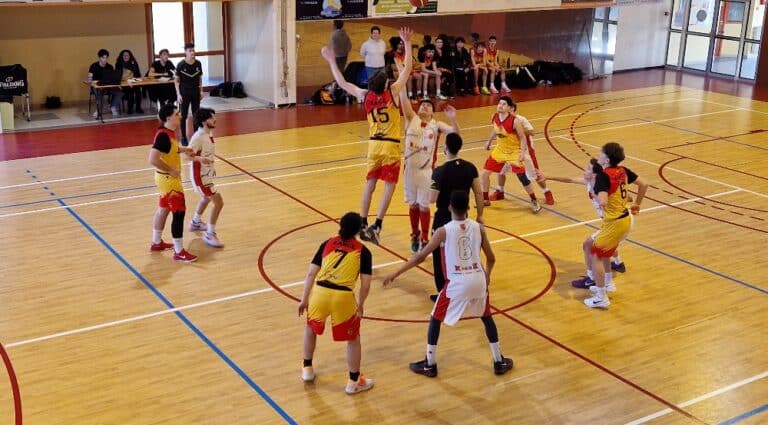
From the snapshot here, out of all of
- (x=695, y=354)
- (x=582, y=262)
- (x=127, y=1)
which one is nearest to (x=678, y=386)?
(x=695, y=354)

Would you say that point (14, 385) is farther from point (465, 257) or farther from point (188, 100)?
point (188, 100)

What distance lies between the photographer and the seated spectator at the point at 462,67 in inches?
902

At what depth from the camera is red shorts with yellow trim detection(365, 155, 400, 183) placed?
10.9 meters

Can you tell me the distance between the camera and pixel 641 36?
27594mm

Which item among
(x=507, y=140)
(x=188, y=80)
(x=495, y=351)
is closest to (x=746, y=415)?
(x=495, y=351)

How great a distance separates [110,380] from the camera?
308 inches

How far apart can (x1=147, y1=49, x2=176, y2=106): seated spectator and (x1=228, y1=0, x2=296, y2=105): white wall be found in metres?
2.39

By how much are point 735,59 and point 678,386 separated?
21.4 m

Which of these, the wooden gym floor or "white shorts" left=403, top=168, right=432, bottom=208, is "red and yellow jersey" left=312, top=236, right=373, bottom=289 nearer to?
the wooden gym floor

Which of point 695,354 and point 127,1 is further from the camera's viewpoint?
point 127,1

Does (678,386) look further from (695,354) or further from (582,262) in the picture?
(582,262)

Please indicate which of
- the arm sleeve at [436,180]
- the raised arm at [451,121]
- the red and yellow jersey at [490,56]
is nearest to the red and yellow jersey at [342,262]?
the arm sleeve at [436,180]

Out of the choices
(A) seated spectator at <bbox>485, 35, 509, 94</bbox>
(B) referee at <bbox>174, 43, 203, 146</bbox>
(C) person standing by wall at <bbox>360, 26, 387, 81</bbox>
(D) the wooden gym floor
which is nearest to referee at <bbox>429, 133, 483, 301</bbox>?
(D) the wooden gym floor

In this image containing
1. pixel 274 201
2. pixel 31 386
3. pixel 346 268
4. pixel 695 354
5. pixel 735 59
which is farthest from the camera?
pixel 735 59
